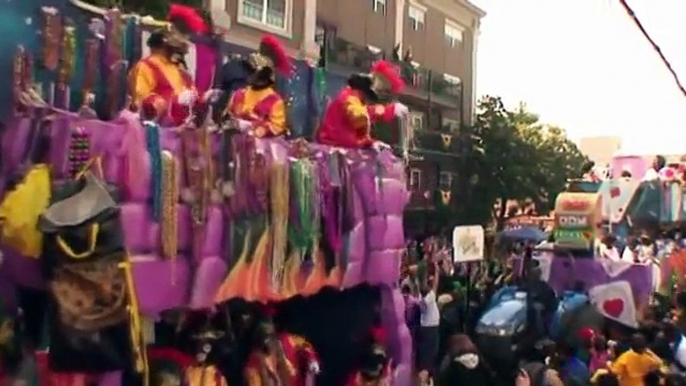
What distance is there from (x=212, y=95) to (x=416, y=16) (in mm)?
19422

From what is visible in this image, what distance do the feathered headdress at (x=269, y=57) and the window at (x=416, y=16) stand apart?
60.0 ft

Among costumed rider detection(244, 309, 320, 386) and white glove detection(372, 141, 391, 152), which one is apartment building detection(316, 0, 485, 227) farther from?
costumed rider detection(244, 309, 320, 386)

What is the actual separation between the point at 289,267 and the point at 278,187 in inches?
19.4

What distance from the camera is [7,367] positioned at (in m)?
3.64

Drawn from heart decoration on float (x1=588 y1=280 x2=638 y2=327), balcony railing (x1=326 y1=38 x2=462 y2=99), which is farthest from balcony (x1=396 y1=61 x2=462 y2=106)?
heart decoration on float (x1=588 y1=280 x2=638 y2=327)

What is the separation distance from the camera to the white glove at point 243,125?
175 inches

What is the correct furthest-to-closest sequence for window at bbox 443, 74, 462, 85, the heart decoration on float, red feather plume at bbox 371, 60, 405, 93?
window at bbox 443, 74, 462, 85 → the heart decoration on float → red feather plume at bbox 371, 60, 405, 93

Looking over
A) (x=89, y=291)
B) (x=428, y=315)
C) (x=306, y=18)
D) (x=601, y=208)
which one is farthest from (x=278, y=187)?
(x=306, y=18)

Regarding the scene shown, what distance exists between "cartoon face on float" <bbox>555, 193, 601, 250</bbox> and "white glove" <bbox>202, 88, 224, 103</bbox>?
20.3 feet

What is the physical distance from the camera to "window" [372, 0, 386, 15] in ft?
69.6

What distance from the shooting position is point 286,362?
5156mm

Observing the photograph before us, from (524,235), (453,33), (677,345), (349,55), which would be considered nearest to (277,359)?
(677,345)

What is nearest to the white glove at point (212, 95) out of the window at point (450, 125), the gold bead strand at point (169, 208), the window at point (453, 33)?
the gold bead strand at point (169, 208)

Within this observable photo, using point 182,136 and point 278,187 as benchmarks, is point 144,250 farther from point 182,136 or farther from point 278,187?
point 278,187
